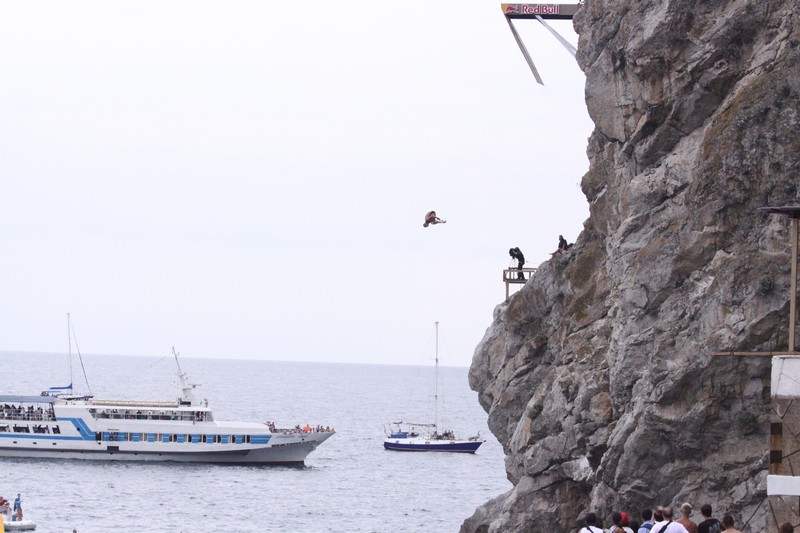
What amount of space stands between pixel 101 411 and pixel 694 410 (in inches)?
2853

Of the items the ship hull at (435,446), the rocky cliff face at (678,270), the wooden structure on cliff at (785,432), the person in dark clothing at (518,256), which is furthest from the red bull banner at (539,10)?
the ship hull at (435,446)

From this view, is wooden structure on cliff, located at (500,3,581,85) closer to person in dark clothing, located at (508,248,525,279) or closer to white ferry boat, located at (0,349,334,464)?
person in dark clothing, located at (508,248,525,279)

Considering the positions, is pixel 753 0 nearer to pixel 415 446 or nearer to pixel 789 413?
pixel 789 413

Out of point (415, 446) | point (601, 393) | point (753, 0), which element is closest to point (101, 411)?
point (415, 446)

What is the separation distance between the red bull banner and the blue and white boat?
5831cm

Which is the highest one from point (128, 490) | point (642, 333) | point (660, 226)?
point (660, 226)

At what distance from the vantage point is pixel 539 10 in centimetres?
4375

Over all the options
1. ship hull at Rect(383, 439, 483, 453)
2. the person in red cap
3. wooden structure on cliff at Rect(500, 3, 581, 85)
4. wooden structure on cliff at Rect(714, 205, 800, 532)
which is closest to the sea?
ship hull at Rect(383, 439, 483, 453)

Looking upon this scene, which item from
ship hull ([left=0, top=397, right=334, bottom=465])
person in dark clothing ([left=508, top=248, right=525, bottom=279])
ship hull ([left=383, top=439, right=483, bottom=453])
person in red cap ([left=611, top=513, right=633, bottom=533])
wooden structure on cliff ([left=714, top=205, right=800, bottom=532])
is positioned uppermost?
person in dark clothing ([left=508, top=248, right=525, bottom=279])

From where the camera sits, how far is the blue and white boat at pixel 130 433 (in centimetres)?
9562

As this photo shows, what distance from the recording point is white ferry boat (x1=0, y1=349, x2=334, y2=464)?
95.6m

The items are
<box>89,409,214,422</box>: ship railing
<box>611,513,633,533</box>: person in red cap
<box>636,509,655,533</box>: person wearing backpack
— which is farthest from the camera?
<box>89,409,214,422</box>: ship railing

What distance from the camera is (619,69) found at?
34625mm

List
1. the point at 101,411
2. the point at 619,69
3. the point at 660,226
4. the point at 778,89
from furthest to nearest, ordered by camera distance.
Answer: the point at 101,411, the point at 619,69, the point at 660,226, the point at 778,89
